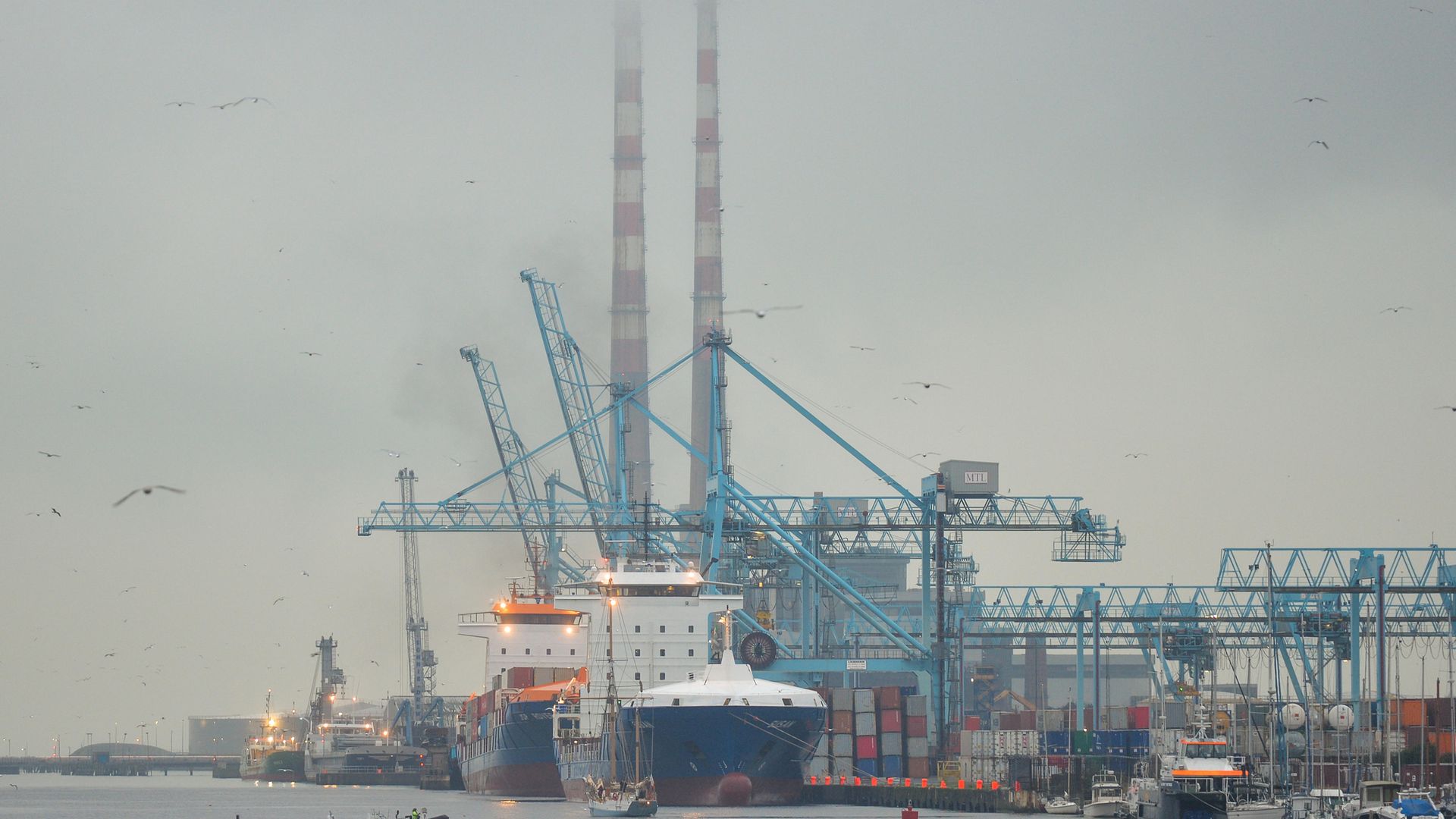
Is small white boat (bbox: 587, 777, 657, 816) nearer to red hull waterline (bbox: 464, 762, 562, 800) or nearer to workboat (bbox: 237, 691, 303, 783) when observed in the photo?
red hull waterline (bbox: 464, 762, 562, 800)

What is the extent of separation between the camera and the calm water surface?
68.1m

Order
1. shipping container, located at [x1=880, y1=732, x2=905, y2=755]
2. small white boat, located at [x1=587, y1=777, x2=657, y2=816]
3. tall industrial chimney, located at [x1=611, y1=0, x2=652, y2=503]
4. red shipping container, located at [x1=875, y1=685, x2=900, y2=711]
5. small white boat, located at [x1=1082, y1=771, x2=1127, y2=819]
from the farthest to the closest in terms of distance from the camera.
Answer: tall industrial chimney, located at [x1=611, y1=0, x2=652, y2=503], shipping container, located at [x1=880, y1=732, x2=905, y2=755], red shipping container, located at [x1=875, y1=685, x2=900, y2=711], small white boat, located at [x1=1082, y1=771, x2=1127, y2=819], small white boat, located at [x1=587, y1=777, x2=657, y2=816]

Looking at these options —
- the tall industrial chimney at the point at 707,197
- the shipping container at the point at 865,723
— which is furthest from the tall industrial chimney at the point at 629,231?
the shipping container at the point at 865,723

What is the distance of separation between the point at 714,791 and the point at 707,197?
308 feet

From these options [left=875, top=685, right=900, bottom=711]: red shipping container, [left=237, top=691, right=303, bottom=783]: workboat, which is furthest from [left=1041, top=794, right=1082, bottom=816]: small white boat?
[left=237, top=691, right=303, bottom=783]: workboat

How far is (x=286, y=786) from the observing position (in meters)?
154

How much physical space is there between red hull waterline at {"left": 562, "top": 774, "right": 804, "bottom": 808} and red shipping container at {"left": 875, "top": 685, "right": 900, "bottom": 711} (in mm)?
11625

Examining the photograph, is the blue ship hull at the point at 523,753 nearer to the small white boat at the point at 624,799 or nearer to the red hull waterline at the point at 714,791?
the red hull waterline at the point at 714,791

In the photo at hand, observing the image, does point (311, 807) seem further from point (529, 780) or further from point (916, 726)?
point (916, 726)

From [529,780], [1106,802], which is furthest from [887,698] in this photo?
[1106,802]

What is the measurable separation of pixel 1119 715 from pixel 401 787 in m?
62.8

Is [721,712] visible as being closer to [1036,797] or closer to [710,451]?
[1036,797]

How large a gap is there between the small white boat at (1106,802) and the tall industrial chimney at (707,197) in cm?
9310

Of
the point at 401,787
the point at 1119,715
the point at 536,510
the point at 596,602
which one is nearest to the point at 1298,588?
the point at 1119,715
